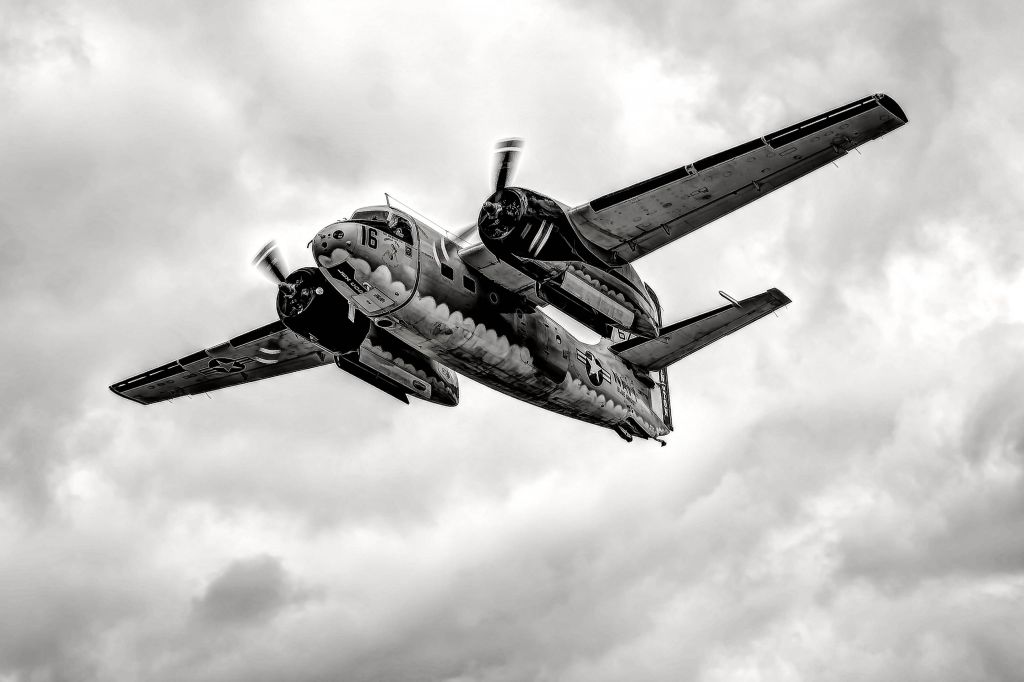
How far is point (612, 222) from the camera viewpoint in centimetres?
2731

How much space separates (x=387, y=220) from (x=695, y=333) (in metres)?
12.8

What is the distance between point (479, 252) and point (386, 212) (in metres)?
3.16

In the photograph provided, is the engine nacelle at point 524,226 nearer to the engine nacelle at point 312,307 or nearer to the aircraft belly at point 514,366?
the aircraft belly at point 514,366

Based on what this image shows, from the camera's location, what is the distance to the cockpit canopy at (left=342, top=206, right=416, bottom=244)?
26.0 m

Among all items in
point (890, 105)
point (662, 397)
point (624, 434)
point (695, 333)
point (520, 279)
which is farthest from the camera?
point (662, 397)

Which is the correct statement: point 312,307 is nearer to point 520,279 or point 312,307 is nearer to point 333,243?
point 333,243

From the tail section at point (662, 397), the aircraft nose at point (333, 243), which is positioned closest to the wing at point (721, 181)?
the aircraft nose at point (333, 243)

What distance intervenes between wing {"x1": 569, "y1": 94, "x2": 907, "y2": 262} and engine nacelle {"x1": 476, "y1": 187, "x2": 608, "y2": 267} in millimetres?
1367

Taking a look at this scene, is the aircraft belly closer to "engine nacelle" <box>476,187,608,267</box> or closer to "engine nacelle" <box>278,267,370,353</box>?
"engine nacelle" <box>278,267,370,353</box>

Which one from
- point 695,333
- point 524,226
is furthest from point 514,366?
point 695,333

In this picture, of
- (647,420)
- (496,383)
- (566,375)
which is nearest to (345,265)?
(496,383)

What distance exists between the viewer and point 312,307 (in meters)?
27.7

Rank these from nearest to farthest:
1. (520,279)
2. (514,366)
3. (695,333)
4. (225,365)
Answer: (520,279)
(514,366)
(695,333)
(225,365)

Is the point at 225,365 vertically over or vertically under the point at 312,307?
over
